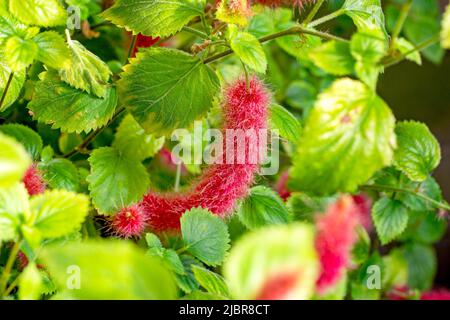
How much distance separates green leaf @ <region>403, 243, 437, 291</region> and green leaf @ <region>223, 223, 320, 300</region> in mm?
843

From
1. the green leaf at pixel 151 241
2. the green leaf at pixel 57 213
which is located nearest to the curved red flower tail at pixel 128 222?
the green leaf at pixel 151 241

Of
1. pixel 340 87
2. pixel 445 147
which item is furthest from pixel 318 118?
pixel 445 147

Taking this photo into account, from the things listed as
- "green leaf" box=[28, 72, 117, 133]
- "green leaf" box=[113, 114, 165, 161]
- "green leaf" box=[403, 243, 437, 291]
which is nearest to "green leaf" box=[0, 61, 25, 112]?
"green leaf" box=[28, 72, 117, 133]

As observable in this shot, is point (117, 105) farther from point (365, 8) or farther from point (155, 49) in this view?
point (365, 8)

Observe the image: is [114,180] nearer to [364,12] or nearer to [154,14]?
[154,14]

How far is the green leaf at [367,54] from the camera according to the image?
0.42 metres

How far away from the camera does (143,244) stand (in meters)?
0.61

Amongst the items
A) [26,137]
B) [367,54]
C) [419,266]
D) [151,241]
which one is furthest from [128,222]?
[419,266]

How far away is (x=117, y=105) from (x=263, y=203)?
17 centimetres

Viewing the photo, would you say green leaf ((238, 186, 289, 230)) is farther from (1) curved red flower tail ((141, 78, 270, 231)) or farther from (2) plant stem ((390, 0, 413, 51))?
(2) plant stem ((390, 0, 413, 51))

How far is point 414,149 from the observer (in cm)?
64

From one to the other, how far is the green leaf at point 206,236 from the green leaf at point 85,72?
0.13 meters

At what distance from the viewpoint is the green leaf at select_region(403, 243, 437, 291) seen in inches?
42.3

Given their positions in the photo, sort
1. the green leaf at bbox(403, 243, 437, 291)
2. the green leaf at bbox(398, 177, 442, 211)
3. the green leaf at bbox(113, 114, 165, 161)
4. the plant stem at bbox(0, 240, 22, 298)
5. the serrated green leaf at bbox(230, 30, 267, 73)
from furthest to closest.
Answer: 1. the green leaf at bbox(403, 243, 437, 291)
2. the green leaf at bbox(398, 177, 442, 211)
3. the green leaf at bbox(113, 114, 165, 161)
4. the serrated green leaf at bbox(230, 30, 267, 73)
5. the plant stem at bbox(0, 240, 22, 298)
